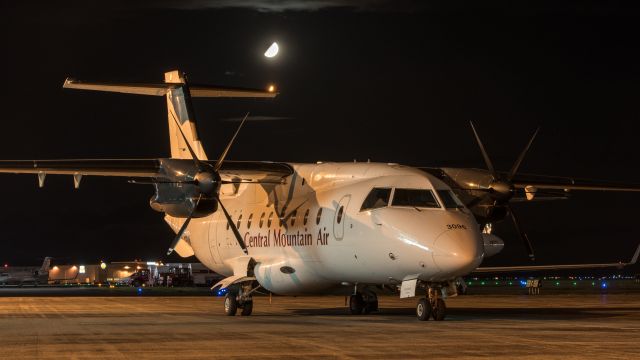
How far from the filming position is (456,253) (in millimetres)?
19703

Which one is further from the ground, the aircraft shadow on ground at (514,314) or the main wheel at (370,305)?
the main wheel at (370,305)

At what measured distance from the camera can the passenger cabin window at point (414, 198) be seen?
21391mm

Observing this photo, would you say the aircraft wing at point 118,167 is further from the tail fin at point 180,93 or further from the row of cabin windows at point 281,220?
the tail fin at point 180,93

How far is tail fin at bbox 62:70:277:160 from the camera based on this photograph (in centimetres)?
2900

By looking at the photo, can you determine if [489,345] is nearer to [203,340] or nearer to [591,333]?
[591,333]

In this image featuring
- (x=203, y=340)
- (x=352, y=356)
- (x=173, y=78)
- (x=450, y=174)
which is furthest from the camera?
(x=173, y=78)

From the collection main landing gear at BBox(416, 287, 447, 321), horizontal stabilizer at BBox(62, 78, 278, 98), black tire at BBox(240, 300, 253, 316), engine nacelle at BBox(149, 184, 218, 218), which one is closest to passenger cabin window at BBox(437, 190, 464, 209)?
main landing gear at BBox(416, 287, 447, 321)

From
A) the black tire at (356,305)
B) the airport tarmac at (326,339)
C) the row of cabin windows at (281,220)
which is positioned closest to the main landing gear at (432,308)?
the airport tarmac at (326,339)

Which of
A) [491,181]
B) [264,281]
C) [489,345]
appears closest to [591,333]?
[489,345]

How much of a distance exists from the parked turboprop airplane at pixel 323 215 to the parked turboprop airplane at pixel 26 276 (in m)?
72.0

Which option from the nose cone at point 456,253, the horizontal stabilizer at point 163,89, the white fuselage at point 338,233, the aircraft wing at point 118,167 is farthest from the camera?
the horizontal stabilizer at point 163,89

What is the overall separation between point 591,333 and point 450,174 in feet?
32.9

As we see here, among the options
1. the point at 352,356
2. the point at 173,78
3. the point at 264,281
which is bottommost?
the point at 352,356

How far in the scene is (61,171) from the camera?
82.4ft
